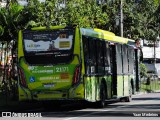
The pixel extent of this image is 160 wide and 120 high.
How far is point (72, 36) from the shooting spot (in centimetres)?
2006

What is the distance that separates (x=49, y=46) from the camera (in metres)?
20.3

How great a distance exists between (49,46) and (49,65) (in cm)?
76

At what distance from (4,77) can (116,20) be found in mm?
18807

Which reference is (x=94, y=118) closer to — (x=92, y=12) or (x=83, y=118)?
(x=83, y=118)

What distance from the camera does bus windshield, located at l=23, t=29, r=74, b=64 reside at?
66.0 feet

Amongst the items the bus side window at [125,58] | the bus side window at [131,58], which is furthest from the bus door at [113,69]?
the bus side window at [131,58]

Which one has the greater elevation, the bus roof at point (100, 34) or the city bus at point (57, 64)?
the bus roof at point (100, 34)

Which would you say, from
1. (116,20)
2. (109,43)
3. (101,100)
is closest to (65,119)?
(101,100)

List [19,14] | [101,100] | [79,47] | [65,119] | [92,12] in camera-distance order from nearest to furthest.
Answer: [65,119], [79,47], [101,100], [19,14], [92,12]

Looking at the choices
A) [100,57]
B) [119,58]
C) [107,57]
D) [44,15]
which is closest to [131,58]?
[119,58]

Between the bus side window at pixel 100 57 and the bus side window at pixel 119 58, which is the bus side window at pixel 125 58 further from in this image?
the bus side window at pixel 100 57

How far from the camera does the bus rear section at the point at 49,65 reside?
20.0m

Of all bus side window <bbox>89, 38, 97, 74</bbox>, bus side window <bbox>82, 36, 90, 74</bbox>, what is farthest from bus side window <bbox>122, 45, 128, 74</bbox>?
bus side window <bbox>82, 36, 90, 74</bbox>

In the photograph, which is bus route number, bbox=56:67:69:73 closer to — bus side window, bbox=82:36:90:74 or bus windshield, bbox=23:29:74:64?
bus windshield, bbox=23:29:74:64
